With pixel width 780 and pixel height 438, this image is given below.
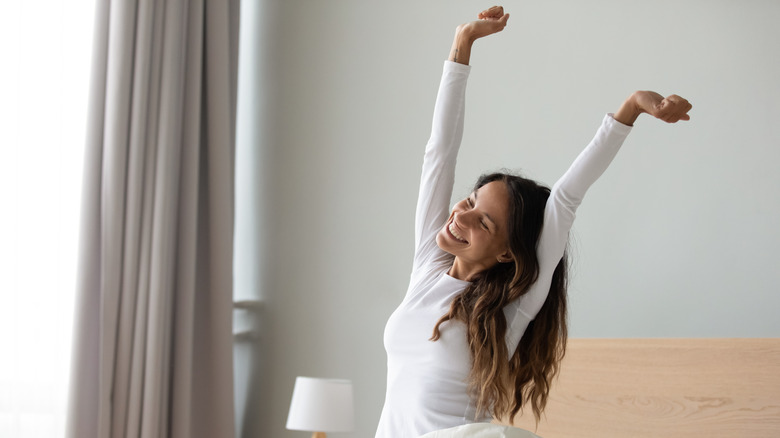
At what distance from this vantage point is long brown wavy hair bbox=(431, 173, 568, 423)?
1.37 meters

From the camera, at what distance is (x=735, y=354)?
193 cm

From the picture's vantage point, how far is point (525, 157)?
8.32 feet

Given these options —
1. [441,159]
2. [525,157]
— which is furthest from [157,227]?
[441,159]

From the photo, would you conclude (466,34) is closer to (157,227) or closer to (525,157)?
(525,157)

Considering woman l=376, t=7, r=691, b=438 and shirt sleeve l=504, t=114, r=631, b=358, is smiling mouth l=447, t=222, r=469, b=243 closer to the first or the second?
woman l=376, t=7, r=691, b=438

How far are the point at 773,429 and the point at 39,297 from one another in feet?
7.25

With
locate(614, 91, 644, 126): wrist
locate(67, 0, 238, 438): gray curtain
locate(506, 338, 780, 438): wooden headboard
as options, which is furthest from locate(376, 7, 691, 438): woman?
locate(67, 0, 238, 438): gray curtain

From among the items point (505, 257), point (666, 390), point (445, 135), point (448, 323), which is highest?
point (445, 135)

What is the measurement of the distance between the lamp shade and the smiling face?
1.18 m

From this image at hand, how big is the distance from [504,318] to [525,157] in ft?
3.98

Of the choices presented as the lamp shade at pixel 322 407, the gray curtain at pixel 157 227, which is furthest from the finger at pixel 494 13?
the gray curtain at pixel 157 227

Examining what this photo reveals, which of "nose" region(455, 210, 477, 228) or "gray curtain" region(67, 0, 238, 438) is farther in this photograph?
"gray curtain" region(67, 0, 238, 438)

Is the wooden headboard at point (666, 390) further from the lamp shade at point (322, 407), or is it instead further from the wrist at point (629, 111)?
the wrist at point (629, 111)

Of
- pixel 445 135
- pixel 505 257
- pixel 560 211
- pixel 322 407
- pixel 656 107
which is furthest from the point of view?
pixel 322 407
